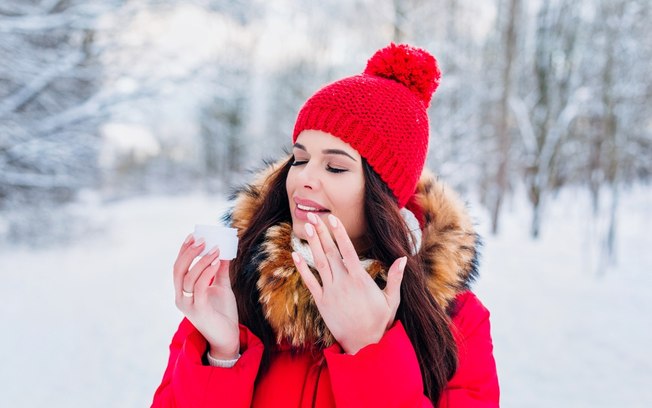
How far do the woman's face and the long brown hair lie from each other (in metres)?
0.04

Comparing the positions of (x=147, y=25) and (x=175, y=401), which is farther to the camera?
(x=147, y=25)

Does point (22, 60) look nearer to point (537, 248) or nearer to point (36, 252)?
point (36, 252)

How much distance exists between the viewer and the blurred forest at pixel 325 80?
17.0 feet

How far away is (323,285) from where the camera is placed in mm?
1165

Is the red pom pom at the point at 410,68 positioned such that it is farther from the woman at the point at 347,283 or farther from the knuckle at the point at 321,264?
the knuckle at the point at 321,264

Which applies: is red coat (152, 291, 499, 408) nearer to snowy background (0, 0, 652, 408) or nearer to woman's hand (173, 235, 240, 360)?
woman's hand (173, 235, 240, 360)

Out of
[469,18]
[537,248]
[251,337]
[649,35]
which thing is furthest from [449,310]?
[469,18]

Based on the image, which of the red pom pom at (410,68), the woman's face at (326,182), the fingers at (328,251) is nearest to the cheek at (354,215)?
the woman's face at (326,182)

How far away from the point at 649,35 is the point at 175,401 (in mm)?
7961

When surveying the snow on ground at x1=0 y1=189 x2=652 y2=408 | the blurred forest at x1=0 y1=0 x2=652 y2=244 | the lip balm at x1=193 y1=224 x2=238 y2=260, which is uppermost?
the blurred forest at x1=0 y1=0 x2=652 y2=244

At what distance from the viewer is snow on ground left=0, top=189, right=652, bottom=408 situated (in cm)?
334

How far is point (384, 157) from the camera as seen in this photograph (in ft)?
4.75

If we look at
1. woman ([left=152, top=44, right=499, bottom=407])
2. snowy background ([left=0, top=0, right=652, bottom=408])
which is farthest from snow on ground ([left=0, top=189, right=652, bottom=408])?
woman ([left=152, top=44, right=499, bottom=407])

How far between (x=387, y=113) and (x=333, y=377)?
87 centimetres
